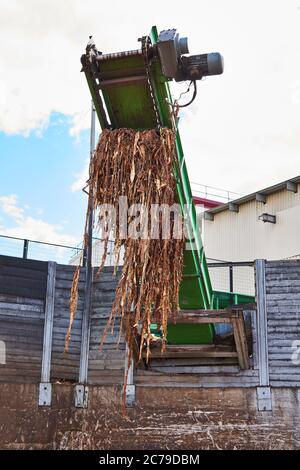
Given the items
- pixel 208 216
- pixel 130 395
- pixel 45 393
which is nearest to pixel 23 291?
pixel 45 393

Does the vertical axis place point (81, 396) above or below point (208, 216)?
below

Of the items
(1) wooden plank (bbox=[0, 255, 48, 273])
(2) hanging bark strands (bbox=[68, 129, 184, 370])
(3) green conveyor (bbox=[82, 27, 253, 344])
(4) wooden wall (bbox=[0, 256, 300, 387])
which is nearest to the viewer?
(3) green conveyor (bbox=[82, 27, 253, 344])

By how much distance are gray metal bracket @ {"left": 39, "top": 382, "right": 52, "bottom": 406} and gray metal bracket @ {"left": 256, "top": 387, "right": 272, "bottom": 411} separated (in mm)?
3080

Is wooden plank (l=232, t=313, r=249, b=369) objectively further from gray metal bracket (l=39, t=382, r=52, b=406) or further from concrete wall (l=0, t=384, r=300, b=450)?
gray metal bracket (l=39, t=382, r=52, b=406)

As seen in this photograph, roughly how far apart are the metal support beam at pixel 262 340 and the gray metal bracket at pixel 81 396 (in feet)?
8.50

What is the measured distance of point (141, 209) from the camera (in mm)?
6125

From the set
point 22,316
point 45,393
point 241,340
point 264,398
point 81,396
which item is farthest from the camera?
point 22,316

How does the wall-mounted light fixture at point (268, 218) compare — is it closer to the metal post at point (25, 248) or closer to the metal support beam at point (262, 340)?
the metal support beam at point (262, 340)

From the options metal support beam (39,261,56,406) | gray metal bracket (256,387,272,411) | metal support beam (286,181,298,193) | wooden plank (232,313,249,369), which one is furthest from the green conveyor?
metal support beam (286,181,298,193)

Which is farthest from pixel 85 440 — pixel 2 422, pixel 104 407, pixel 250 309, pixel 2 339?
pixel 250 309

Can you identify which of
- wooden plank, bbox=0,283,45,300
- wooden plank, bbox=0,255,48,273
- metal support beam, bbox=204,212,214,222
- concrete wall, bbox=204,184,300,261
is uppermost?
metal support beam, bbox=204,212,214,222

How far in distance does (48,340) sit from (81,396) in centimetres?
99

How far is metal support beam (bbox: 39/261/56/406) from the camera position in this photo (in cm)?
914

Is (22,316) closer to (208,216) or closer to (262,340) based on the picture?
(262,340)
